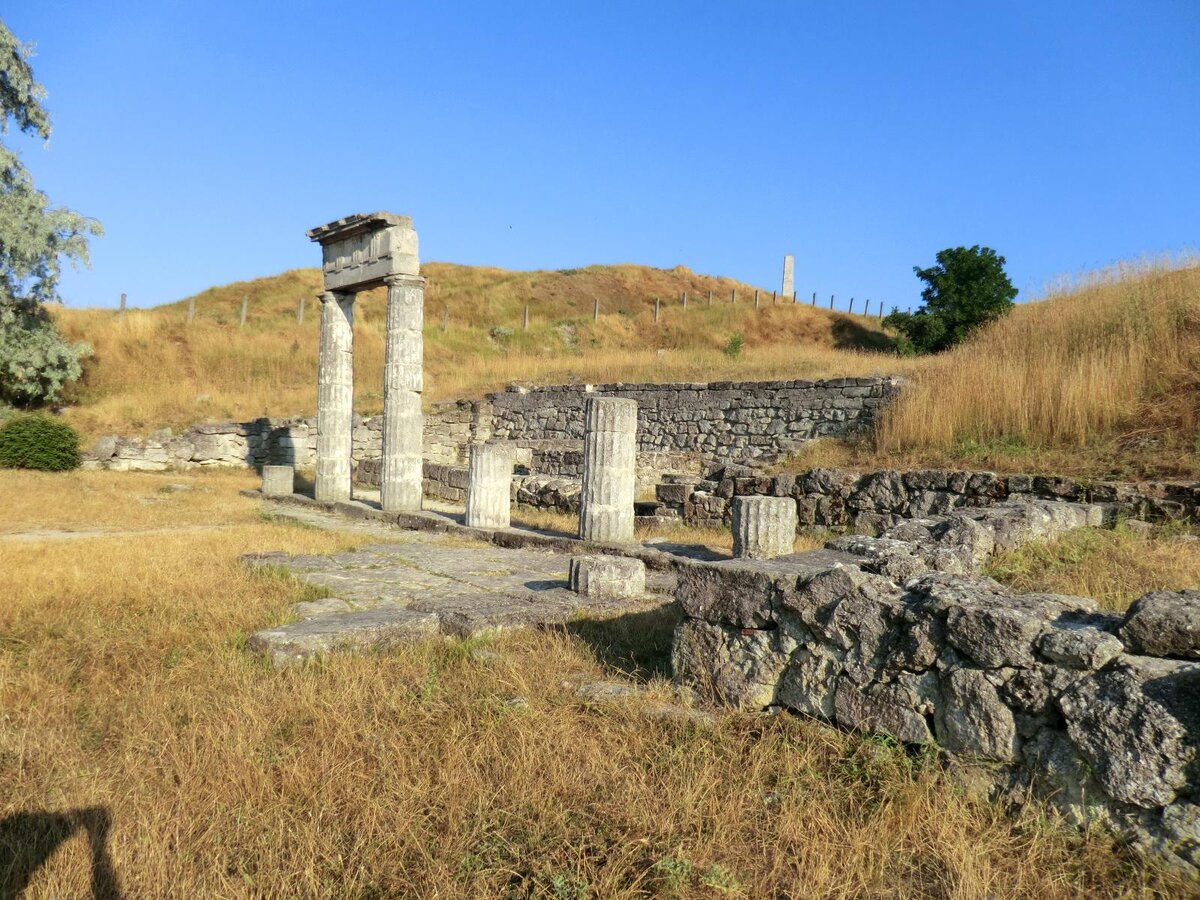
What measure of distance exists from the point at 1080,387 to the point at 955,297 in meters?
21.8

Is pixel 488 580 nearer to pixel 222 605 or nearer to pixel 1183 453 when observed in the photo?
pixel 222 605

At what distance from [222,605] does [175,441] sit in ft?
56.6

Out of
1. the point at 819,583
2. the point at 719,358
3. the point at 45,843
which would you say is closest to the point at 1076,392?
the point at 819,583

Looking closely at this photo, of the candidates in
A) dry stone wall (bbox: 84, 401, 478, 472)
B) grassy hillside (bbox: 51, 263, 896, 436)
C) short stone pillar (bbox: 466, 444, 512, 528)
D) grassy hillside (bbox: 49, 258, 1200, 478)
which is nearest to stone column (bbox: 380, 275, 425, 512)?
short stone pillar (bbox: 466, 444, 512, 528)

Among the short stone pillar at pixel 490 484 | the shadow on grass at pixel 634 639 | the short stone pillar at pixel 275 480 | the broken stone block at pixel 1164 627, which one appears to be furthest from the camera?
the short stone pillar at pixel 275 480

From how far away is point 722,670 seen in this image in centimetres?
398

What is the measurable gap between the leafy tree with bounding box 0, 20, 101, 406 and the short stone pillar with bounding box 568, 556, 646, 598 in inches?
803

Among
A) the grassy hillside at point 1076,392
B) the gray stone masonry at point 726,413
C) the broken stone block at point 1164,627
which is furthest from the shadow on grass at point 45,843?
the gray stone masonry at point 726,413

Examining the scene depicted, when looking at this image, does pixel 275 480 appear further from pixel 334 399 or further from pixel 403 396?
pixel 403 396

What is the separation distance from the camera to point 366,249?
583 inches

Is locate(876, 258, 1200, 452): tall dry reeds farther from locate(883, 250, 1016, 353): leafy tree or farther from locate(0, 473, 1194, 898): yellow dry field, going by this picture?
locate(883, 250, 1016, 353): leafy tree

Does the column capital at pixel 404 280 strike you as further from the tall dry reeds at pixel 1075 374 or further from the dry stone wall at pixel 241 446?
the tall dry reeds at pixel 1075 374

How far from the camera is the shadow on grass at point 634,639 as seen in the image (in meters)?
4.63

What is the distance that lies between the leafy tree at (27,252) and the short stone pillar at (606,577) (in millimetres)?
20395
